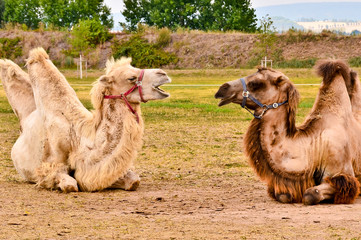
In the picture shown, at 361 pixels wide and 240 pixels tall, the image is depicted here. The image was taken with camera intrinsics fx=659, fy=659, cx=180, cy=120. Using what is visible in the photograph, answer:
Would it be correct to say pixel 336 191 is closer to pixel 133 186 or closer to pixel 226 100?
pixel 226 100

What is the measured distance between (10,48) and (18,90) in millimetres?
49419

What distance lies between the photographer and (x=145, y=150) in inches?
455

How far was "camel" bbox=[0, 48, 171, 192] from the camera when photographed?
7.61 meters

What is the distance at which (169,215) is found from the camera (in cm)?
643

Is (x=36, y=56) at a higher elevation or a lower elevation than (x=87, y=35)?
lower

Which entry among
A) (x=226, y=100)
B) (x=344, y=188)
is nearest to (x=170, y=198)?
(x=226, y=100)

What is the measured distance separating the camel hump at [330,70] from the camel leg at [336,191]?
122cm

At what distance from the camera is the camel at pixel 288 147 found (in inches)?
266

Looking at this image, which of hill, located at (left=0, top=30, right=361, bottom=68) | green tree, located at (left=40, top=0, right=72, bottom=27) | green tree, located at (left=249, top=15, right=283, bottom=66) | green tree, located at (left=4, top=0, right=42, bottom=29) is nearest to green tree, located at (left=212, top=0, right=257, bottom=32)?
hill, located at (left=0, top=30, right=361, bottom=68)

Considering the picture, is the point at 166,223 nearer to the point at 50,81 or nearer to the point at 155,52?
the point at 50,81

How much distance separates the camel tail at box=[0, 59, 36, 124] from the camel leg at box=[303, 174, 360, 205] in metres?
4.21

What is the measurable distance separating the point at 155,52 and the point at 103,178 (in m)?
46.5

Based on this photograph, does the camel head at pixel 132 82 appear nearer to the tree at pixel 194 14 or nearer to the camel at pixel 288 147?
the camel at pixel 288 147

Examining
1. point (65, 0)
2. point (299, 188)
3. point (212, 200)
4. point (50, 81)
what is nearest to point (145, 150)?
point (50, 81)
